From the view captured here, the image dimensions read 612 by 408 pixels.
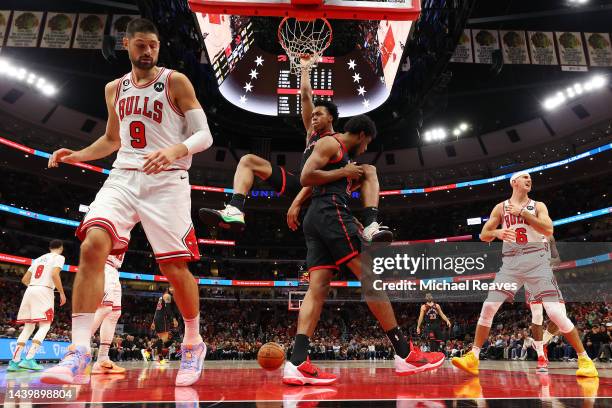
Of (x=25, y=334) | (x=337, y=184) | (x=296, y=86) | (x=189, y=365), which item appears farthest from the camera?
(x=296, y=86)

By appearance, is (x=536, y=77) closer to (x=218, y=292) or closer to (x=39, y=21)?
(x=39, y=21)

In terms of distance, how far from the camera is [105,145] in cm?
368

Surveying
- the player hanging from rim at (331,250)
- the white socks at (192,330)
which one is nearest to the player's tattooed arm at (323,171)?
the player hanging from rim at (331,250)

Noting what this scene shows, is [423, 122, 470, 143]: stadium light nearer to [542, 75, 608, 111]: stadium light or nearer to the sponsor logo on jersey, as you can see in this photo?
[542, 75, 608, 111]: stadium light

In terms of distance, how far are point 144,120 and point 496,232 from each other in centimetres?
391

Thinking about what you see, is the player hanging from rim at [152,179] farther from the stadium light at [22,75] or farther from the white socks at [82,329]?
the stadium light at [22,75]

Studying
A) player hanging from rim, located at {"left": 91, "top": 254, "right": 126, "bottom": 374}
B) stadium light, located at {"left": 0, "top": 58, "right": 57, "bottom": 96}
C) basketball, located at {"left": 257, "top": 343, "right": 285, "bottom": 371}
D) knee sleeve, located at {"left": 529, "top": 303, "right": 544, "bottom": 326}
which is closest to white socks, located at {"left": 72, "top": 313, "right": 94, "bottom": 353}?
basketball, located at {"left": 257, "top": 343, "right": 285, "bottom": 371}

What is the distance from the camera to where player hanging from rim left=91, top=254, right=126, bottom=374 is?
5.59 meters

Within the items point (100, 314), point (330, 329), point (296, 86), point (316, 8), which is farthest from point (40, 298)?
point (330, 329)

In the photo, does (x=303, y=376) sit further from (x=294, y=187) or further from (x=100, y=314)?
(x=100, y=314)

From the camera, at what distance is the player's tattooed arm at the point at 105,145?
3451 millimetres

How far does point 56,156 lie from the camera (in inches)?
136

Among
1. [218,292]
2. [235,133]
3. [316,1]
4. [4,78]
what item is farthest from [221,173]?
[316,1]

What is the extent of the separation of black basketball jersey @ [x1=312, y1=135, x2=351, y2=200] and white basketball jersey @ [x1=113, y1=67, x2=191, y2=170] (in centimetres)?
111
